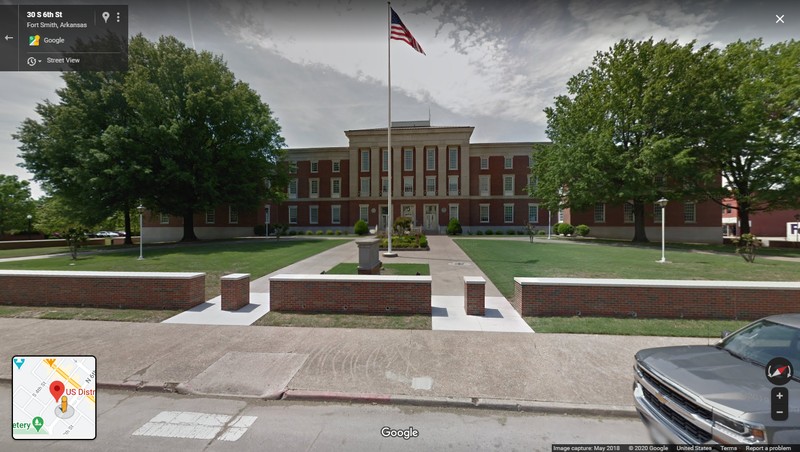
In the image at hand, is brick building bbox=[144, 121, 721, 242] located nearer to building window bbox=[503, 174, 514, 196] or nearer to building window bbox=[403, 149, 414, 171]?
building window bbox=[503, 174, 514, 196]

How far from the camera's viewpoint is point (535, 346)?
5648 millimetres

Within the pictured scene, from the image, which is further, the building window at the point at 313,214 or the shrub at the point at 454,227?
the building window at the point at 313,214

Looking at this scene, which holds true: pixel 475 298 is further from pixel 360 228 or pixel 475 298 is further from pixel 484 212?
pixel 484 212

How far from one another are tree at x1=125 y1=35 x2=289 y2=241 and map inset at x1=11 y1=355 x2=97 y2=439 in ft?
81.2

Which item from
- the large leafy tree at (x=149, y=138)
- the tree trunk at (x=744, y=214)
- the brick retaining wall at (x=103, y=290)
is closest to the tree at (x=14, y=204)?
the large leafy tree at (x=149, y=138)

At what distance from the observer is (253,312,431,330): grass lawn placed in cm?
675

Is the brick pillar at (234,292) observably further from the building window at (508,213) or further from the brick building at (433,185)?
the building window at (508,213)

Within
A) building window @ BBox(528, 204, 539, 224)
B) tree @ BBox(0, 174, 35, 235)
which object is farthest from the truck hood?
tree @ BBox(0, 174, 35, 235)

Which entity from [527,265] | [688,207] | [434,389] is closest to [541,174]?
[688,207]

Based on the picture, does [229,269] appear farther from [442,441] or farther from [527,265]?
[527,265]

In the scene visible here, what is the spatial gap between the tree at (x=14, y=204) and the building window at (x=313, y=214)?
115 ft

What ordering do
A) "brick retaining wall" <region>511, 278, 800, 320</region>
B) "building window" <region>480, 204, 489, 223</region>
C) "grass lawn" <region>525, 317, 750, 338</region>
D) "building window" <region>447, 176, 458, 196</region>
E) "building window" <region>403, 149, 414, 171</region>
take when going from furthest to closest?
"building window" <region>480, 204, 489, 223</region> → "building window" <region>403, 149, 414, 171</region> → "building window" <region>447, 176, 458, 196</region> → "brick retaining wall" <region>511, 278, 800, 320</region> → "grass lawn" <region>525, 317, 750, 338</region>

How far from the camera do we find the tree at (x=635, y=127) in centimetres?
2345

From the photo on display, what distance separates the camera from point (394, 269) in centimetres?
1298
